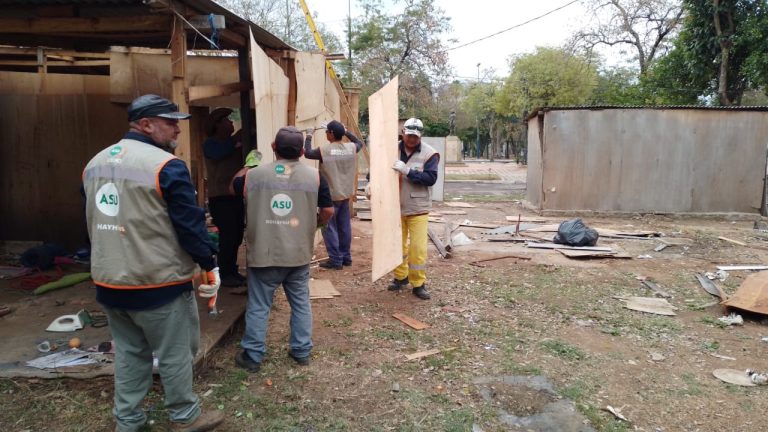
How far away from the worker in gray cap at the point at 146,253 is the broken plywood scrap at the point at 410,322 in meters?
2.24

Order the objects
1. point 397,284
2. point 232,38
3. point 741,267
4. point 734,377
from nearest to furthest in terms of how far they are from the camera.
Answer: point 734,377, point 232,38, point 397,284, point 741,267

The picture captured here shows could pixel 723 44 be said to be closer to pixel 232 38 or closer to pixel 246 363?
pixel 232 38

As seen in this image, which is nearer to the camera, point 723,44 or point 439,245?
point 439,245

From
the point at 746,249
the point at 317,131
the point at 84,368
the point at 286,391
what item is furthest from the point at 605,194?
the point at 84,368

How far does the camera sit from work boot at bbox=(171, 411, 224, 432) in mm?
2930

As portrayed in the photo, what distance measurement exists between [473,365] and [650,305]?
2.73 meters

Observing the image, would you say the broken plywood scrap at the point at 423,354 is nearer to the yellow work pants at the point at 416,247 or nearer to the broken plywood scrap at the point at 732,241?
the yellow work pants at the point at 416,247

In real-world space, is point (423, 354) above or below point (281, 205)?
below

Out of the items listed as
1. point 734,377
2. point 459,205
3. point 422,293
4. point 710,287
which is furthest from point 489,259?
point 459,205

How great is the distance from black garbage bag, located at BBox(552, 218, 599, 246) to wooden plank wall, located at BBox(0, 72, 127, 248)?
6892 mm

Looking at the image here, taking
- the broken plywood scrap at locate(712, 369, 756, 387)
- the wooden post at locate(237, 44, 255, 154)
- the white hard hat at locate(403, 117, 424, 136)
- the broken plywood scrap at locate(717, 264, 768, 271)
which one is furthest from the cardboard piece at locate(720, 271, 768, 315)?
the wooden post at locate(237, 44, 255, 154)

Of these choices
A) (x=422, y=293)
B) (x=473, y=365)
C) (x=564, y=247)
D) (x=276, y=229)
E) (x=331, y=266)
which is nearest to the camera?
(x=276, y=229)

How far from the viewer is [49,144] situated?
679cm

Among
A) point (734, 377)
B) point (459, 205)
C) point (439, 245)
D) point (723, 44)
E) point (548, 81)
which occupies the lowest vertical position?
point (734, 377)
